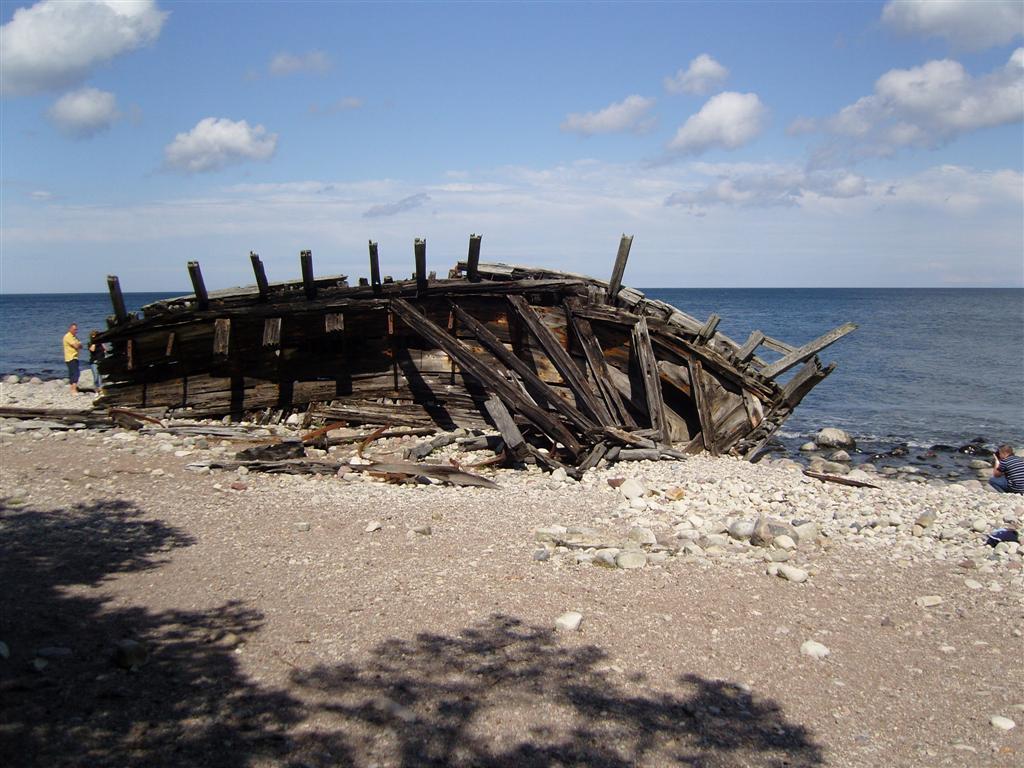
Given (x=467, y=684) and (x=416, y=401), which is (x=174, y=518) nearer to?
(x=467, y=684)

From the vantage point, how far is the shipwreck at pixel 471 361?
13.5 metres

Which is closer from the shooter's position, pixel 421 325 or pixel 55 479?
pixel 55 479

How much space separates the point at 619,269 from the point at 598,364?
5.61 ft

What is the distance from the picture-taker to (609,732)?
15.5ft

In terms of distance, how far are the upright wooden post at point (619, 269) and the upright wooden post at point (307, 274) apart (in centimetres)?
534

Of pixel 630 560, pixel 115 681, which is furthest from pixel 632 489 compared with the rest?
pixel 115 681

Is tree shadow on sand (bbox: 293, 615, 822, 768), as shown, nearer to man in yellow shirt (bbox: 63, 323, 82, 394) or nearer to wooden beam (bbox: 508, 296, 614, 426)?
wooden beam (bbox: 508, 296, 614, 426)

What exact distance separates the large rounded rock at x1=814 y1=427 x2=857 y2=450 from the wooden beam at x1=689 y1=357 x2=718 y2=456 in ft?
24.1

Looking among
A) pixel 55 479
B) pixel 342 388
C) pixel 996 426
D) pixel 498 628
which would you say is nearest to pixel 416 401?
pixel 342 388

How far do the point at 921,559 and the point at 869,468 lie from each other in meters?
9.14

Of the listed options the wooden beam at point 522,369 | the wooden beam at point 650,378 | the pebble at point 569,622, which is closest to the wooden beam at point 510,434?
the wooden beam at point 522,369

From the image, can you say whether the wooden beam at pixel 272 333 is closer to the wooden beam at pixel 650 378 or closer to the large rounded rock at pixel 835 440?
the wooden beam at pixel 650 378

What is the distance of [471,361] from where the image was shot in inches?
522

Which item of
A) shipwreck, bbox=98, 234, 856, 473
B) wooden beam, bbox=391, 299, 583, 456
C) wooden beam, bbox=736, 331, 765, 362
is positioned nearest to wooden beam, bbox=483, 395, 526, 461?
shipwreck, bbox=98, 234, 856, 473
